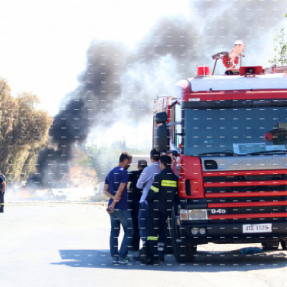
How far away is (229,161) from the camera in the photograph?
1162cm

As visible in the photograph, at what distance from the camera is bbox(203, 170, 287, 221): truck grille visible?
11.7 metres

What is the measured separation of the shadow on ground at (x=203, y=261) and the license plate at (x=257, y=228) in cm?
50

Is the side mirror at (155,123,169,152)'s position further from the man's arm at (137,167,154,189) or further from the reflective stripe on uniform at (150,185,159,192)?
the reflective stripe on uniform at (150,185,159,192)

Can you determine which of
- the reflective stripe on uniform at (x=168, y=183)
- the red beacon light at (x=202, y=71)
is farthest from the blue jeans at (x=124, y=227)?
the red beacon light at (x=202, y=71)

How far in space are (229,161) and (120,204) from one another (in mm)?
1785

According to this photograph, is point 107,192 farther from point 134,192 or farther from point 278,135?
point 278,135

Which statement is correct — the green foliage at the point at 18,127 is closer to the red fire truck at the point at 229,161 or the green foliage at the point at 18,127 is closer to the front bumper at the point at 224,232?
the red fire truck at the point at 229,161

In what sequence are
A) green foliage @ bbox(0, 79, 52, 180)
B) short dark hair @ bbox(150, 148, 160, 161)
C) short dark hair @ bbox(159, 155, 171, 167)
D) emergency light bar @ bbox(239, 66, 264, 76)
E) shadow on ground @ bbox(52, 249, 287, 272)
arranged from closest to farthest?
shadow on ground @ bbox(52, 249, 287, 272) < short dark hair @ bbox(159, 155, 171, 167) < short dark hair @ bbox(150, 148, 160, 161) < emergency light bar @ bbox(239, 66, 264, 76) < green foliage @ bbox(0, 79, 52, 180)

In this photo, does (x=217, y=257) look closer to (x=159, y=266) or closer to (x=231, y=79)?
(x=159, y=266)

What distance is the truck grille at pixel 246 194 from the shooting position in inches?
460

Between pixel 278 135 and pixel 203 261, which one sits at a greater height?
pixel 278 135

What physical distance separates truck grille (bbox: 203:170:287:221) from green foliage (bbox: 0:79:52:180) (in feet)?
166

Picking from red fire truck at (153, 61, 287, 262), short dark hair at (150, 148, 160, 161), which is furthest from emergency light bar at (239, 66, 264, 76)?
short dark hair at (150, 148, 160, 161)

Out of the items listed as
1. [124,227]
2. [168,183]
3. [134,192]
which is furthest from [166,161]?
[134,192]
